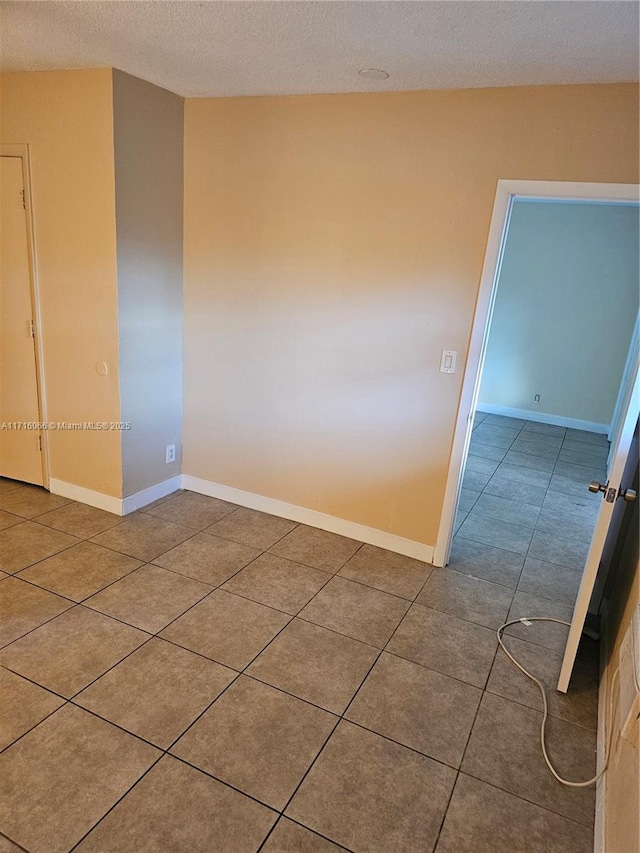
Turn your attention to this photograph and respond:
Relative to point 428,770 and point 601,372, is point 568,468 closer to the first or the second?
point 601,372

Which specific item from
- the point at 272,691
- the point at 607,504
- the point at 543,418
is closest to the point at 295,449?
the point at 272,691

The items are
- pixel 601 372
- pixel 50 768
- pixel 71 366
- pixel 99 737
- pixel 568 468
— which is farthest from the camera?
pixel 601 372

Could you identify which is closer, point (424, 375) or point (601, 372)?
point (424, 375)

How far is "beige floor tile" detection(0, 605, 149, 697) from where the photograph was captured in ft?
6.87

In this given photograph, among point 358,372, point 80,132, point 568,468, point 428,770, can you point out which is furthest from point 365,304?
point 568,468

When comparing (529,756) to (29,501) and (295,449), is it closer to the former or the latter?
(295,449)

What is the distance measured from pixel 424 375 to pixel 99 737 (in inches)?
85.6

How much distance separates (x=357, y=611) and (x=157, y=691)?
101cm

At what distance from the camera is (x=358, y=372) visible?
121 inches

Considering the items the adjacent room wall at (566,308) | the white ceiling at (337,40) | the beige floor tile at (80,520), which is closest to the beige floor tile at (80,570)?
the beige floor tile at (80,520)

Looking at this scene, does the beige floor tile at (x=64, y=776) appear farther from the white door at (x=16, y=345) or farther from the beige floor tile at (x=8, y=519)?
the white door at (x=16, y=345)

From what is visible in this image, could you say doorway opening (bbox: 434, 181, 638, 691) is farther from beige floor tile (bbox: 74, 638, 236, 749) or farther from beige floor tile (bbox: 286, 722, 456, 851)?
beige floor tile (bbox: 74, 638, 236, 749)

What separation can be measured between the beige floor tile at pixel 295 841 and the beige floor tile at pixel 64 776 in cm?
48

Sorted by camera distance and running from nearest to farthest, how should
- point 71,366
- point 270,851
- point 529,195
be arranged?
point 270,851
point 529,195
point 71,366
